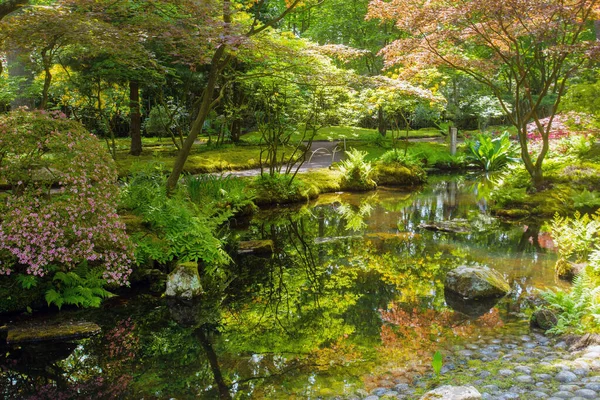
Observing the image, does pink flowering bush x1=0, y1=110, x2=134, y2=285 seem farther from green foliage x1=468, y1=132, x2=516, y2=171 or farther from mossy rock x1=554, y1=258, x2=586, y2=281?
green foliage x1=468, y1=132, x2=516, y2=171

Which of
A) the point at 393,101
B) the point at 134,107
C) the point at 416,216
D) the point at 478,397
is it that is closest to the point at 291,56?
the point at 416,216

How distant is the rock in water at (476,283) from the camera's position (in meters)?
6.15

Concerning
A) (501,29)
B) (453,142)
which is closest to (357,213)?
(501,29)

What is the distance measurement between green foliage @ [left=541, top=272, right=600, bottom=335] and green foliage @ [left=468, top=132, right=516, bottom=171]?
1453cm

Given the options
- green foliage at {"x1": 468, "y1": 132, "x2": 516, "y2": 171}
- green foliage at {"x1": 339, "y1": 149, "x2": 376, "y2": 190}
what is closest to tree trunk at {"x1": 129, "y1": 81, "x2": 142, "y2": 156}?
green foliage at {"x1": 339, "y1": 149, "x2": 376, "y2": 190}

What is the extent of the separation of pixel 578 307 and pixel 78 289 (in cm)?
556

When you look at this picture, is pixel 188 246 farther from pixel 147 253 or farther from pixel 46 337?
pixel 46 337

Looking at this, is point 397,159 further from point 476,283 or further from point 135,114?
point 476,283

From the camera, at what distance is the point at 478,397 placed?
318 centimetres

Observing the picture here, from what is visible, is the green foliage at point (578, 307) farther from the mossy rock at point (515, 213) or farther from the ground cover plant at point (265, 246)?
the mossy rock at point (515, 213)

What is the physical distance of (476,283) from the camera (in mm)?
6184

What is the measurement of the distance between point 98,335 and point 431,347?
3449 mm

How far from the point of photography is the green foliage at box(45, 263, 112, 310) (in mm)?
5984

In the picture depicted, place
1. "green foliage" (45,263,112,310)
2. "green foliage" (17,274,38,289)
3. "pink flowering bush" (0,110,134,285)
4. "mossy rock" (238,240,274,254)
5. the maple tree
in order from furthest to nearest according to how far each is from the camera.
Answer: the maple tree → "mossy rock" (238,240,274,254) → "green foliage" (45,263,112,310) → "green foliage" (17,274,38,289) → "pink flowering bush" (0,110,134,285)
